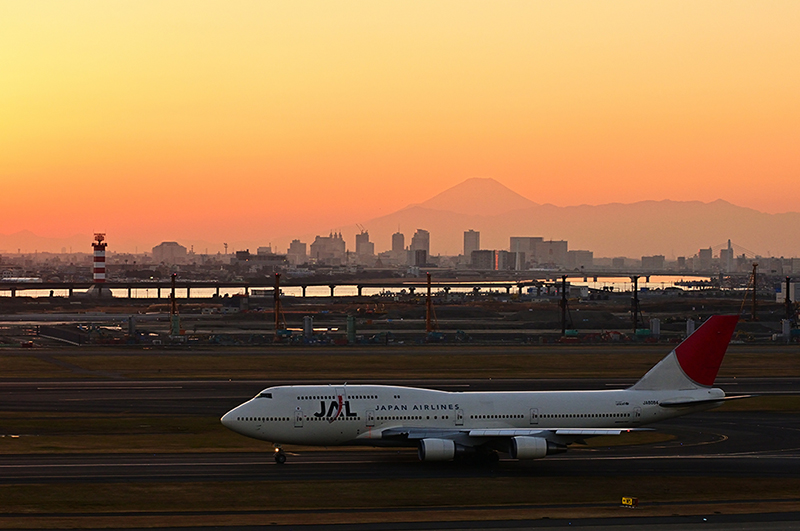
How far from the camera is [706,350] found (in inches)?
2158

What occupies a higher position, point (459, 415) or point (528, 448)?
point (459, 415)

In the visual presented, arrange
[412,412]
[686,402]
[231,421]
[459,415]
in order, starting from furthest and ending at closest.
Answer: [686,402] → [459,415] → [412,412] → [231,421]

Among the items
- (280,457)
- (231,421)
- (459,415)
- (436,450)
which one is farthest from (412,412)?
(231,421)

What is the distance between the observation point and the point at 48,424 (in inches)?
2537

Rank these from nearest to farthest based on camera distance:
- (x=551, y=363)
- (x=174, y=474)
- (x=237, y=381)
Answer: (x=174, y=474)
(x=237, y=381)
(x=551, y=363)

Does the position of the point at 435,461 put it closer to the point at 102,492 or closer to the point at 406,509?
the point at 406,509

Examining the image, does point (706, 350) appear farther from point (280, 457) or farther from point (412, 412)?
point (280, 457)

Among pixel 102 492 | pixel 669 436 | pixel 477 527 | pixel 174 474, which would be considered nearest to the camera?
pixel 477 527

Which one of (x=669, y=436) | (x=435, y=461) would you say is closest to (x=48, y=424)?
(x=435, y=461)

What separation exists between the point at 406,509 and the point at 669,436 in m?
27.3

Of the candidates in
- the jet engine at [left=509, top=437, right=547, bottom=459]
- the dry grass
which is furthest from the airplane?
the dry grass

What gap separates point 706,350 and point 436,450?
18378mm

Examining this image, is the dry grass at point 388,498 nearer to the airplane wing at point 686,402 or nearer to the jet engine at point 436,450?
the jet engine at point 436,450

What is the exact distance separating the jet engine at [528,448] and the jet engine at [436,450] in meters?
3.29
